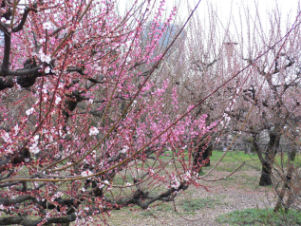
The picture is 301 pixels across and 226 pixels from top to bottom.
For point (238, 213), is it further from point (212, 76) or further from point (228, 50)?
point (212, 76)

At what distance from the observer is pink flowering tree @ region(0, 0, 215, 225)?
1.53m

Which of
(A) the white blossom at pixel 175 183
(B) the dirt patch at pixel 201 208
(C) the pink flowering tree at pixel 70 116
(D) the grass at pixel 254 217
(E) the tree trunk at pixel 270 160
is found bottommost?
(B) the dirt patch at pixel 201 208

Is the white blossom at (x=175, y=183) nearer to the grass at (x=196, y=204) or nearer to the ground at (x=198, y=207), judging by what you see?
the ground at (x=198, y=207)

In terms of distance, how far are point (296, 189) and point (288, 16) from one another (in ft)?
23.2

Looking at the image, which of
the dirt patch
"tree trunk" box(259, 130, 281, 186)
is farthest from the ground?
"tree trunk" box(259, 130, 281, 186)

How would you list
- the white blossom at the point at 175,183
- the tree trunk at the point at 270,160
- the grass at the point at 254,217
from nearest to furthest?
the white blossom at the point at 175,183 → the tree trunk at the point at 270,160 → the grass at the point at 254,217

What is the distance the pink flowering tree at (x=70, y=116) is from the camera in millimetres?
1528

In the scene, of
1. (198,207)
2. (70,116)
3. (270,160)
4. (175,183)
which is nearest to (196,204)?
(198,207)

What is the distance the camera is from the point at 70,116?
4016 millimetres

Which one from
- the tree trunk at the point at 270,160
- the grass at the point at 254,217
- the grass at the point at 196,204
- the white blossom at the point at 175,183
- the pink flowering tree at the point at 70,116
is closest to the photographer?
the pink flowering tree at the point at 70,116

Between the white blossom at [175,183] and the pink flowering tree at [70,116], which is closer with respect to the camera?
the pink flowering tree at [70,116]

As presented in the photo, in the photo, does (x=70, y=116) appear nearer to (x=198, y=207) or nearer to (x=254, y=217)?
(x=254, y=217)

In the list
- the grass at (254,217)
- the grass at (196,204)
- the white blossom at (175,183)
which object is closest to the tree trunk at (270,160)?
the grass at (254,217)

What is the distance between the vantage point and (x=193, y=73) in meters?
15.4
